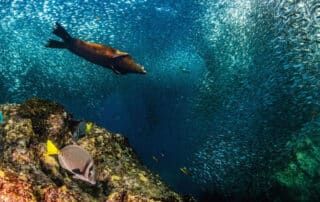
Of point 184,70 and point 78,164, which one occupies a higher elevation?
point 78,164

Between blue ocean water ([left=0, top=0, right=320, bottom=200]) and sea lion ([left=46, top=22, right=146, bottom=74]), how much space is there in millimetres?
6595

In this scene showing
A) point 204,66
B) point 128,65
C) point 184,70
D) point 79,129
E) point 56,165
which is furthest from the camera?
point 184,70

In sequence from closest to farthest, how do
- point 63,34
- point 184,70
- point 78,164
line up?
1. point 78,164
2. point 63,34
3. point 184,70

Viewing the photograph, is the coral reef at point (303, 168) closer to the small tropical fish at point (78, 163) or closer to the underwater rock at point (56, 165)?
the underwater rock at point (56, 165)

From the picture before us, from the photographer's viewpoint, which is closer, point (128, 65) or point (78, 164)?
point (78, 164)

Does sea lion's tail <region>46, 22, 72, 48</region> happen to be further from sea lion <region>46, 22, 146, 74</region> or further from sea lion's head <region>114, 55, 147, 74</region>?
sea lion's head <region>114, 55, 147, 74</region>

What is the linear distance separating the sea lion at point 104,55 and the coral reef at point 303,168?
934 centimetres

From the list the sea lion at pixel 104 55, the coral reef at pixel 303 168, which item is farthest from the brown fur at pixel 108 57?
the coral reef at pixel 303 168

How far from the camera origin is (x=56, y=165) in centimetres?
315

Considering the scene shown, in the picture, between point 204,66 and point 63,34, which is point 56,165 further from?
point 204,66

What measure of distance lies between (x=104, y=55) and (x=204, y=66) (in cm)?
1088

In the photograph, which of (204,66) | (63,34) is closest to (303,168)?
(204,66)

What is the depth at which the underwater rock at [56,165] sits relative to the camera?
250 cm

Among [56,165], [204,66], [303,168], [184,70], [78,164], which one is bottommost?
[303,168]
